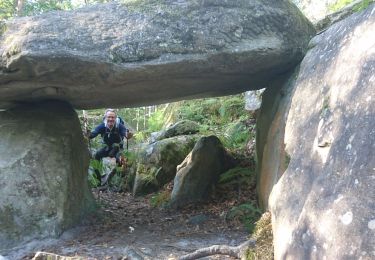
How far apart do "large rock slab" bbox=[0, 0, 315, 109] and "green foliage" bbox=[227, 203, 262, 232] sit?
1981 mm

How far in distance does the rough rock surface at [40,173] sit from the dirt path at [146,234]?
0.28 m

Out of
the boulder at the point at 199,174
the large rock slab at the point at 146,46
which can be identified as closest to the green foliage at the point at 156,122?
the boulder at the point at 199,174

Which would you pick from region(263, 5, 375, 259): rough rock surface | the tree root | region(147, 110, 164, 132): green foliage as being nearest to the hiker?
region(147, 110, 164, 132): green foliage

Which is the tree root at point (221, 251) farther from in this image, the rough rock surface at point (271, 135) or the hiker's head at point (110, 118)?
the hiker's head at point (110, 118)

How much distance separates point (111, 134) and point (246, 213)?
15.8 ft

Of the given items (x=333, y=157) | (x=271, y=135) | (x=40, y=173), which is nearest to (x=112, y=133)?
(x=40, y=173)

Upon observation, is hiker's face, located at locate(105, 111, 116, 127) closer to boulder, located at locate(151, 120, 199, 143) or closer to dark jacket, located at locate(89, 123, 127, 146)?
dark jacket, located at locate(89, 123, 127, 146)

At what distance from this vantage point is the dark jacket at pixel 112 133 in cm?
1016

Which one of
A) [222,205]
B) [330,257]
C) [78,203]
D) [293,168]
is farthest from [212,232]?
[330,257]

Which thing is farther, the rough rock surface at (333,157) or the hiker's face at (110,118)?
the hiker's face at (110,118)

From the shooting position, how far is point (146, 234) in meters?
6.07

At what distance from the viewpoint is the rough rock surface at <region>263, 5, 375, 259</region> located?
9.01 ft

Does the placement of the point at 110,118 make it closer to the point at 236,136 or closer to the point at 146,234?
the point at 236,136

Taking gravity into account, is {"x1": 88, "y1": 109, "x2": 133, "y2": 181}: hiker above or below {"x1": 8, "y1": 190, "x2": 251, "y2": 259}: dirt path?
above
